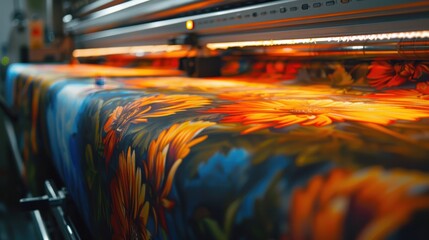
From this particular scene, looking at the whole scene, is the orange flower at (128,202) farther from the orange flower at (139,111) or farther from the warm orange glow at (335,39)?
the warm orange glow at (335,39)

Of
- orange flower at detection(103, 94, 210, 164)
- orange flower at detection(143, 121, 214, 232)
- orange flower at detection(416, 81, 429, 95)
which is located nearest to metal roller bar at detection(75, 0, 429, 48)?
orange flower at detection(416, 81, 429, 95)

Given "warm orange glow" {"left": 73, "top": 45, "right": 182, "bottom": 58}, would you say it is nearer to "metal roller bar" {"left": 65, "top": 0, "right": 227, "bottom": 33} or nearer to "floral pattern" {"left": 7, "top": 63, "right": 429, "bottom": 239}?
"metal roller bar" {"left": 65, "top": 0, "right": 227, "bottom": 33}

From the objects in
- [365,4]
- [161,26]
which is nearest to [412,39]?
[365,4]

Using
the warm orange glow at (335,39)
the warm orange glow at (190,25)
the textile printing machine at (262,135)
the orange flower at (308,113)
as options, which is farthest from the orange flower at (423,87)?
the warm orange glow at (190,25)

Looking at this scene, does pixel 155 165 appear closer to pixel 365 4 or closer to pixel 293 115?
pixel 293 115

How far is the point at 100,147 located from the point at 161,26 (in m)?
1.10

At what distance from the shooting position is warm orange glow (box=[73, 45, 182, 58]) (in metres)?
1.90

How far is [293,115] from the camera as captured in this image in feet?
1.89

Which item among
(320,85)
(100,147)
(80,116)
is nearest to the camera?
(100,147)

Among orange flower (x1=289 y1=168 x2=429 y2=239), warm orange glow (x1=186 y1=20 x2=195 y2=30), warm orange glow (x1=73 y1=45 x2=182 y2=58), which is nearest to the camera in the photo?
orange flower (x1=289 y1=168 x2=429 y2=239)

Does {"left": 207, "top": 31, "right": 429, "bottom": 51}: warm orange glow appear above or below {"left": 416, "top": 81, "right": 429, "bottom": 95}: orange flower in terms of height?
above

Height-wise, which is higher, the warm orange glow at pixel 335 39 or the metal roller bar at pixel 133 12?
the metal roller bar at pixel 133 12

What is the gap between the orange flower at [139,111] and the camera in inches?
26.4

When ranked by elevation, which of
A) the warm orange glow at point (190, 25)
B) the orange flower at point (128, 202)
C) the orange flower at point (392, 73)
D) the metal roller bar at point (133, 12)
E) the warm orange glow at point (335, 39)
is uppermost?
the metal roller bar at point (133, 12)
